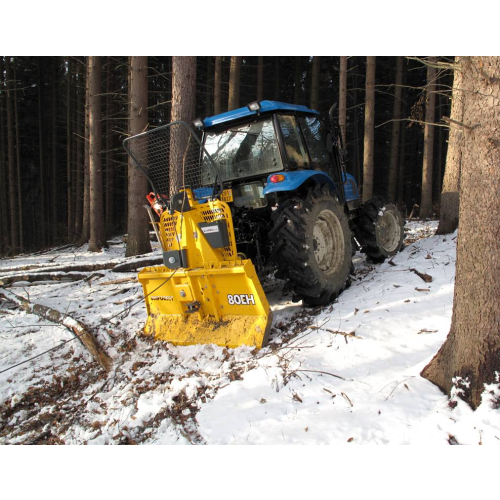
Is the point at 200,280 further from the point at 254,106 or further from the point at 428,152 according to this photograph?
the point at 428,152

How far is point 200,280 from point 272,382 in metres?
1.53

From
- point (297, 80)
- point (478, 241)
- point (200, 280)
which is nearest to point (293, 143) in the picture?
point (200, 280)

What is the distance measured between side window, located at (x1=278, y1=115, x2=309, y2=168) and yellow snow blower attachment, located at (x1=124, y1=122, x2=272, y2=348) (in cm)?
98

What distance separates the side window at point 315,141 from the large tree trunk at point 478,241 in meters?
2.84

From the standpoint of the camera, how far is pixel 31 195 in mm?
25094

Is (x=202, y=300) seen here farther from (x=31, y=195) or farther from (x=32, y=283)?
(x=31, y=195)

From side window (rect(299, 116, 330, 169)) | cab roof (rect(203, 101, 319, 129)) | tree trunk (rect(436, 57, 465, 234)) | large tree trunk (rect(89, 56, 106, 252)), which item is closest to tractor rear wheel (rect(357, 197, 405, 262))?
tree trunk (rect(436, 57, 465, 234))

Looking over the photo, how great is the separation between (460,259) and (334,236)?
241 cm

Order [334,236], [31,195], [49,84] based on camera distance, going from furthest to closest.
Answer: [31,195] → [49,84] → [334,236]

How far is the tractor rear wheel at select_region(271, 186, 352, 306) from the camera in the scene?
168 inches

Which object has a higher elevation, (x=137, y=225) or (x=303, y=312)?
(x=137, y=225)

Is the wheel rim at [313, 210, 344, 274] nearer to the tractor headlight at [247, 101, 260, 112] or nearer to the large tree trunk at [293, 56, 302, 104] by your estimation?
the tractor headlight at [247, 101, 260, 112]

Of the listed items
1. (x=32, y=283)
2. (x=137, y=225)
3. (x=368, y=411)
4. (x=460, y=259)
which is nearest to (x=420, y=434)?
(x=368, y=411)

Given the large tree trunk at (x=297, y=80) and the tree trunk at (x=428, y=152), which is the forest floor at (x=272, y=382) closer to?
the tree trunk at (x=428, y=152)
